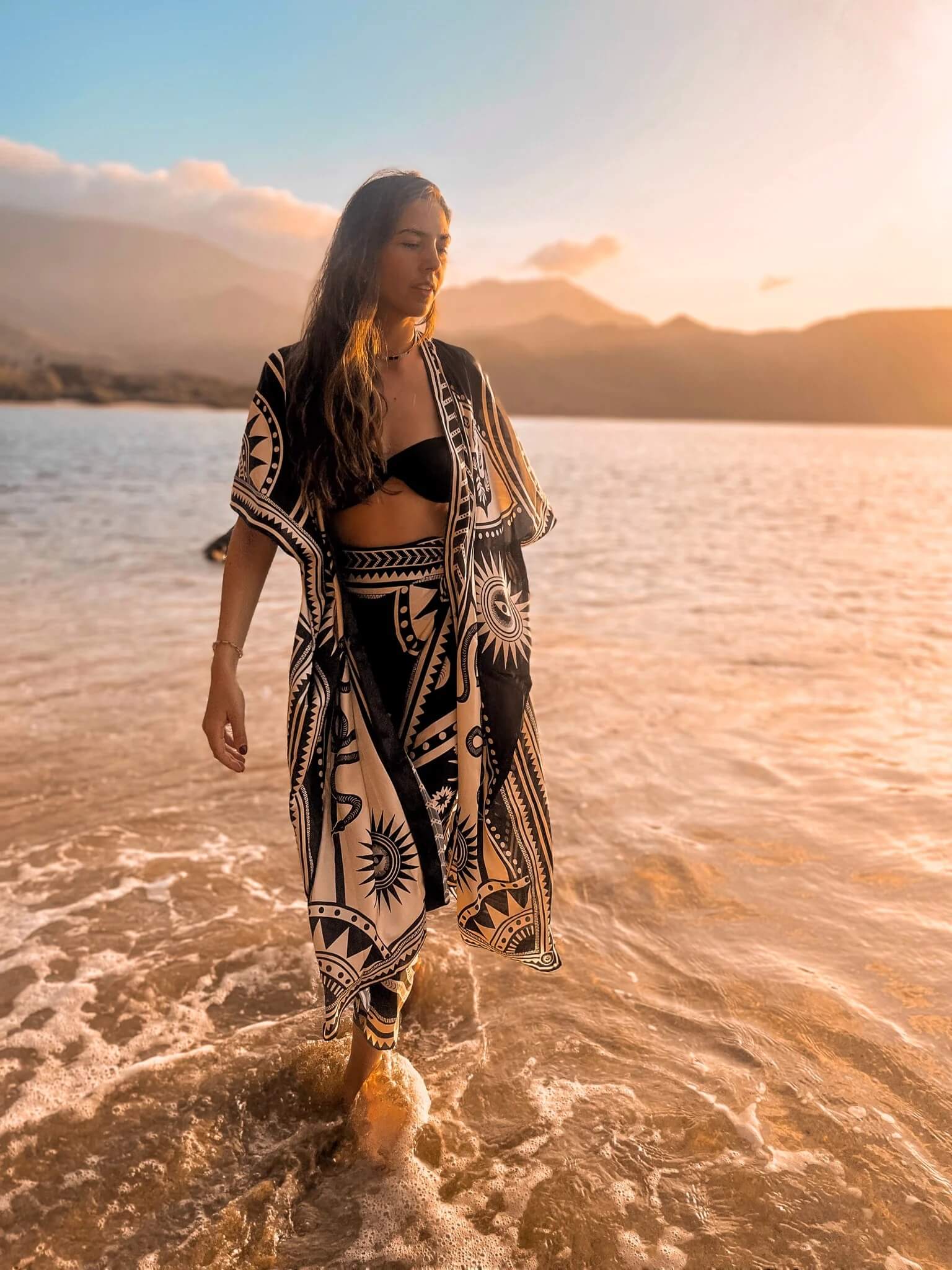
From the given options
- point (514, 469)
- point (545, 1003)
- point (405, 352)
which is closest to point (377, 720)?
point (514, 469)

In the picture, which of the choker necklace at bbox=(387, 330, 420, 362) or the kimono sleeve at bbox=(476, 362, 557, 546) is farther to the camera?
the kimono sleeve at bbox=(476, 362, 557, 546)

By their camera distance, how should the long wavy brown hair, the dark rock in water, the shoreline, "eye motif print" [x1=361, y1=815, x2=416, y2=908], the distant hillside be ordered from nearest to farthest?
the long wavy brown hair < "eye motif print" [x1=361, y1=815, x2=416, y2=908] < the dark rock in water < the shoreline < the distant hillside

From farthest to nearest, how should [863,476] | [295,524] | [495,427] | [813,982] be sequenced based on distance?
[863,476], [813,982], [495,427], [295,524]

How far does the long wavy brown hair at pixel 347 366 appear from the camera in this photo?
1.81 meters

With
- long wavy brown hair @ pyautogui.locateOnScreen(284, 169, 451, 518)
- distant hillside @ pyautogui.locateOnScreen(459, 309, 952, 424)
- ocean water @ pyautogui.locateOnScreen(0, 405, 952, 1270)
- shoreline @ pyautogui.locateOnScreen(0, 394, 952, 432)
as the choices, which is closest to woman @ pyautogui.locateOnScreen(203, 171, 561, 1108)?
long wavy brown hair @ pyautogui.locateOnScreen(284, 169, 451, 518)

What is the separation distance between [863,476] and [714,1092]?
82.8 ft

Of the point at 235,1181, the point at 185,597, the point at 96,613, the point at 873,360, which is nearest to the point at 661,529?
the point at 185,597

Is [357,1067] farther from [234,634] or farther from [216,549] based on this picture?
[216,549]

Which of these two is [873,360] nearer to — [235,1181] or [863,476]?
[863,476]

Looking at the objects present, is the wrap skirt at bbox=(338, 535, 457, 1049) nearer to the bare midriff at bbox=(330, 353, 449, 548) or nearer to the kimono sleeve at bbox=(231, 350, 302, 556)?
the bare midriff at bbox=(330, 353, 449, 548)

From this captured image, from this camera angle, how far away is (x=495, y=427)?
204cm

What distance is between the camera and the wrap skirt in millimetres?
1922

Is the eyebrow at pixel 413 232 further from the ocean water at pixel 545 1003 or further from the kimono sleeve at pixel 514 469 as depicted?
the ocean water at pixel 545 1003

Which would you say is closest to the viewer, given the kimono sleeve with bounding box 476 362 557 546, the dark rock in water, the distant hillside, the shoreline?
the kimono sleeve with bounding box 476 362 557 546
